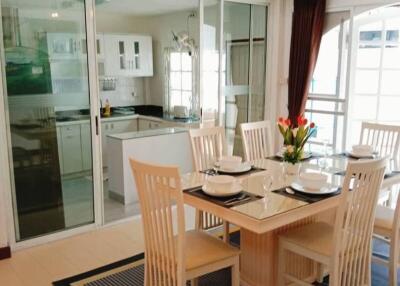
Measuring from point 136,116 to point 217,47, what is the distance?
2.31 metres

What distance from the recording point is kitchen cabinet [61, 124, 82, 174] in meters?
3.58

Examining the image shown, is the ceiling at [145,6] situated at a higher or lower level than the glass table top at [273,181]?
higher

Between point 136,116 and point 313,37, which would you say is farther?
point 136,116

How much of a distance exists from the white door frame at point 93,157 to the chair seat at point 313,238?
1.98 m

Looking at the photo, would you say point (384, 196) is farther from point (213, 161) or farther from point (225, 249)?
point (225, 249)

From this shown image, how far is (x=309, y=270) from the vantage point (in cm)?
296

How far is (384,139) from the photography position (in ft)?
11.7

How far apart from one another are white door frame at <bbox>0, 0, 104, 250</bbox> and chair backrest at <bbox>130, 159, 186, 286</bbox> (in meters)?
1.61

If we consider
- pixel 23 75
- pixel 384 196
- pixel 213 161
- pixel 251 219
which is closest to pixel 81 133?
pixel 23 75

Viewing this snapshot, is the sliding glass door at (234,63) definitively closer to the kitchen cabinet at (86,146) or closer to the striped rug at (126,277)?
the kitchen cabinet at (86,146)

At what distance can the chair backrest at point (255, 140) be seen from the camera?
352 cm

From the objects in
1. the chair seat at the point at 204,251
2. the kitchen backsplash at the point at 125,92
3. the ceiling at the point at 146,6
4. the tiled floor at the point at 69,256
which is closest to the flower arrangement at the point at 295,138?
the chair seat at the point at 204,251

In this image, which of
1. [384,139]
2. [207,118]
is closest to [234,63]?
[207,118]

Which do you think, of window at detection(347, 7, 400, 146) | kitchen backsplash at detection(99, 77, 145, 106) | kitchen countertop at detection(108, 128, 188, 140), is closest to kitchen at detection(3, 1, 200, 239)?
kitchen countertop at detection(108, 128, 188, 140)
